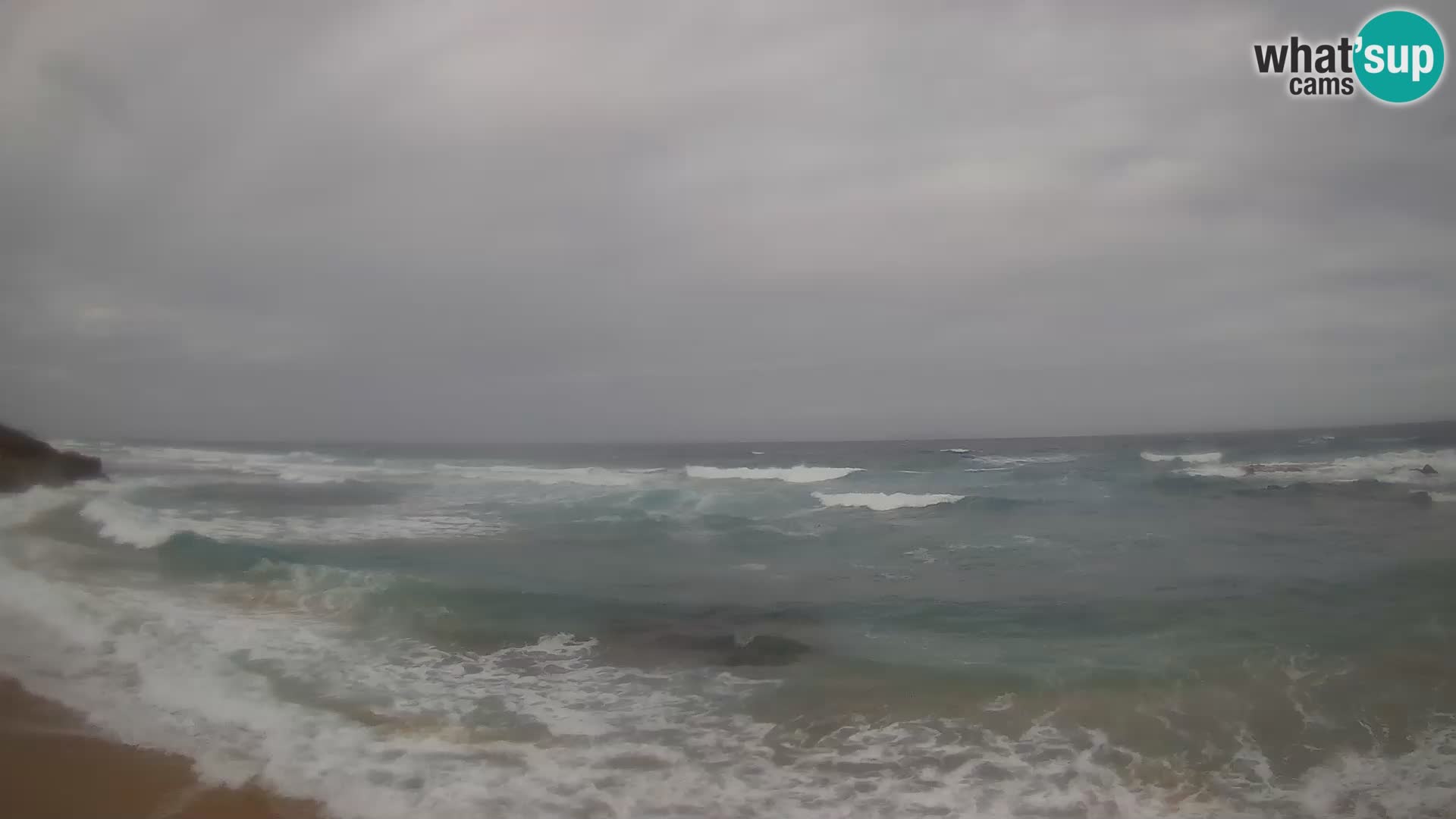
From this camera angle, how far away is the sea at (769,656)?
15.4 ft

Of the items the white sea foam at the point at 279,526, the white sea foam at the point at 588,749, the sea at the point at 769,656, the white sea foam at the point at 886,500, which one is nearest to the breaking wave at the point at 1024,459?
Result: the white sea foam at the point at 886,500

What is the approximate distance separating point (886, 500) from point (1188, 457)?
18.0 metres

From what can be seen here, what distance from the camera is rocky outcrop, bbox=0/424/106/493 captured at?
51.2 feet

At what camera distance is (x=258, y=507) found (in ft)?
57.9

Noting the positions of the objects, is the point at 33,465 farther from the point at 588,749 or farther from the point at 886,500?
the point at 886,500

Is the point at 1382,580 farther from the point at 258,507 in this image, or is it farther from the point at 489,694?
the point at 258,507

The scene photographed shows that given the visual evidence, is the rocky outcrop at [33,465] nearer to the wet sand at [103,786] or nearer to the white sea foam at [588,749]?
the white sea foam at [588,749]

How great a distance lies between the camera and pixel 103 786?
4.37 meters

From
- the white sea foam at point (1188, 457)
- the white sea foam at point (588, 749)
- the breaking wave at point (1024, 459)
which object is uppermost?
the white sea foam at point (1188, 457)

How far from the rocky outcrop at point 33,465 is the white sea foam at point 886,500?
1904 cm

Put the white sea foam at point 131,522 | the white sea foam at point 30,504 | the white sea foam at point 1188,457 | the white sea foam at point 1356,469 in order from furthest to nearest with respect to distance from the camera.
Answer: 1. the white sea foam at point 1188,457
2. the white sea foam at point 1356,469
3. the white sea foam at point 30,504
4. the white sea foam at point 131,522

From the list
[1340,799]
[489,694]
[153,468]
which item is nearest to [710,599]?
[489,694]

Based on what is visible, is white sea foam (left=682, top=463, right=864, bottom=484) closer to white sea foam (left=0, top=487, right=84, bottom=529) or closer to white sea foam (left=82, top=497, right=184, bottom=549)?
white sea foam (left=82, top=497, right=184, bottom=549)

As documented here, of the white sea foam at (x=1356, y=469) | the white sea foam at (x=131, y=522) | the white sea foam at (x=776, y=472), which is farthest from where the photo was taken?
the white sea foam at (x=776, y=472)
